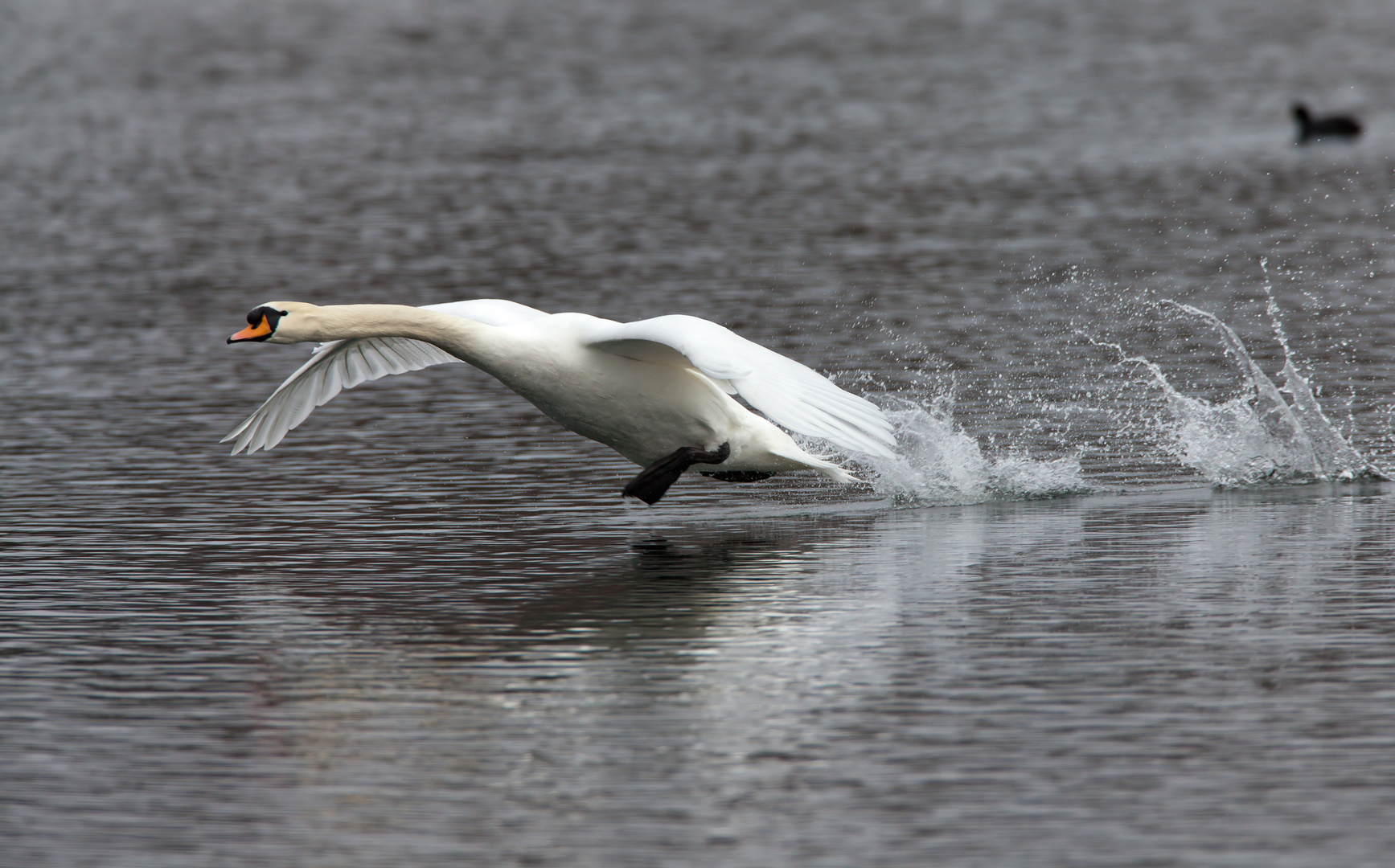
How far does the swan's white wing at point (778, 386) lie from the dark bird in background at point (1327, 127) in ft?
83.1

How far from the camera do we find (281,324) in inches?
416

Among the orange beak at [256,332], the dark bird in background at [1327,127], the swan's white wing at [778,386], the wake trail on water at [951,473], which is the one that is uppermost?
the dark bird in background at [1327,127]

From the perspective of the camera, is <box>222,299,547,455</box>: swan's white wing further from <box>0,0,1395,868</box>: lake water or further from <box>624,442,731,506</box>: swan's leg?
<box>624,442,731,506</box>: swan's leg

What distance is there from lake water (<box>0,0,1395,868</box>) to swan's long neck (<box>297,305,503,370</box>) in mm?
1066

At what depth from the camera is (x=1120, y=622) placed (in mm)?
8391

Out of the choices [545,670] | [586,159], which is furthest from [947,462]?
[586,159]

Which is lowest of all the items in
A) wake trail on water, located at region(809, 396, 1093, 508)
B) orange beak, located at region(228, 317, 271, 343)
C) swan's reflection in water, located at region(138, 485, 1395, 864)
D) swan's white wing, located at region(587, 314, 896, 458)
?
swan's reflection in water, located at region(138, 485, 1395, 864)

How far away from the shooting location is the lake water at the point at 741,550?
6.36m

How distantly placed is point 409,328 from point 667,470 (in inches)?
60.7

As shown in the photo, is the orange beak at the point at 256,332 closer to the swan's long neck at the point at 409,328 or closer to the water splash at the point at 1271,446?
the swan's long neck at the point at 409,328

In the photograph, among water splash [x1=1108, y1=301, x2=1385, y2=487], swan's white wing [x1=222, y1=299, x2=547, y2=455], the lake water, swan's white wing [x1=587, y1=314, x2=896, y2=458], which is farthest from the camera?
swan's white wing [x1=222, y1=299, x2=547, y2=455]

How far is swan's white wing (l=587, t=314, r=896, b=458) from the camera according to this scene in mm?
9062

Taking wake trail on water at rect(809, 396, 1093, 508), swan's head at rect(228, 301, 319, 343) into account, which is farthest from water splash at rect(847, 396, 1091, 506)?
swan's head at rect(228, 301, 319, 343)

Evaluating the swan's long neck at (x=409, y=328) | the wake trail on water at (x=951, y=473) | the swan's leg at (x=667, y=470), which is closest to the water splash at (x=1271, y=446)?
the wake trail on water at (x=951, y=473)
